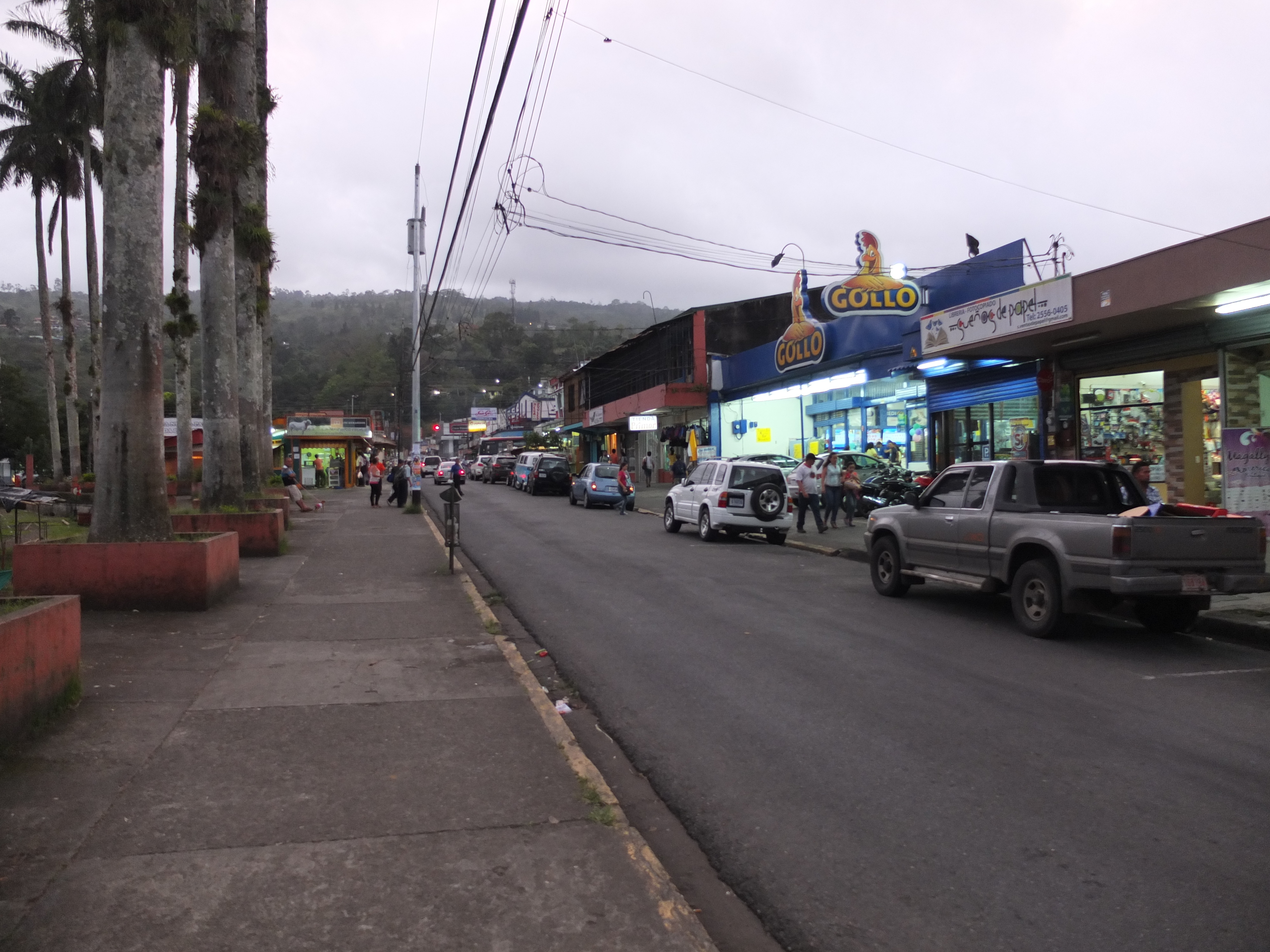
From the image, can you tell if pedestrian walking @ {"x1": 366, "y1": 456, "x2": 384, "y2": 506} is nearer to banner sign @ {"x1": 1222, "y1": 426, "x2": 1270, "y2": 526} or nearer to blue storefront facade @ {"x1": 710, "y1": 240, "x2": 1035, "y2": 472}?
blue storefront facade @ {"x1": 710, "y1": 240, "x2": 1035, "y2": 472}

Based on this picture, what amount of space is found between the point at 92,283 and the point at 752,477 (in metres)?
24.7

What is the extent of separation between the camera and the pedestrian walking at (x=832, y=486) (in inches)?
821

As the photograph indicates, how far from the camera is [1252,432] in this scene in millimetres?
13008

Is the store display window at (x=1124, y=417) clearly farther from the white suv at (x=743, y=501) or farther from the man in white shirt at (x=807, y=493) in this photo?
the white suv at (x=743, y=501)

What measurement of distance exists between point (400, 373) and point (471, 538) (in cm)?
4161

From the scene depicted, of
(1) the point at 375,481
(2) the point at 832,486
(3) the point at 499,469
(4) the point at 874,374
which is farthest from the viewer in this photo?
(3) the point at 499,469

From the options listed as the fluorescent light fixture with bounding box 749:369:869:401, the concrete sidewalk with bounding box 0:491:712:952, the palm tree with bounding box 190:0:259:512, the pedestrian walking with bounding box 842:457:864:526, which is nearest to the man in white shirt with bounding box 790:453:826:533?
the pedestrian walking with bounding box 842:457:864:526

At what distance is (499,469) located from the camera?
175ft

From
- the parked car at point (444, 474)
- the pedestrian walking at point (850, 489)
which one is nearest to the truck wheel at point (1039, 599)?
the pedestrian walking at point (850, 489)

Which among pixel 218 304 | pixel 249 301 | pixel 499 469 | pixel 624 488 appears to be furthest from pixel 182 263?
pixel 499 469

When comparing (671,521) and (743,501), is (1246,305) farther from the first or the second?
(671,521)

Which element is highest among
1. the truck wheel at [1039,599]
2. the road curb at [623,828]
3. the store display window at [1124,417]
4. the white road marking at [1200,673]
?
the store display window at [1124,417]

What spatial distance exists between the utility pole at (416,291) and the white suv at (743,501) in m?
25.3

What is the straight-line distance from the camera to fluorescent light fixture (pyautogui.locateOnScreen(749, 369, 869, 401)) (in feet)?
91.5
